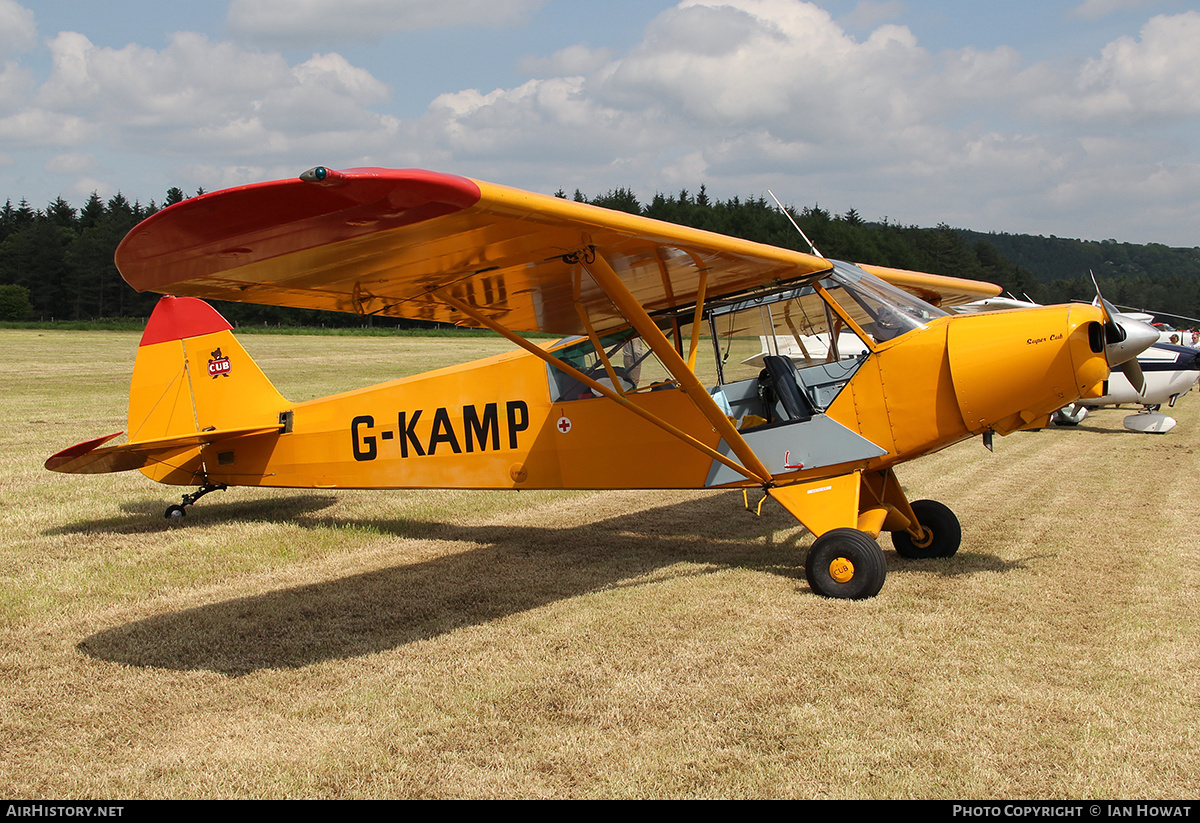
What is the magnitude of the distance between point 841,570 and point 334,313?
60.6m

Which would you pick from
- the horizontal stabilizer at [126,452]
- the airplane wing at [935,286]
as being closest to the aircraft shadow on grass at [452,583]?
the horizontal stabilizer at [126,452]

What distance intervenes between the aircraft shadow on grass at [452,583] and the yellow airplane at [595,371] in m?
0.63

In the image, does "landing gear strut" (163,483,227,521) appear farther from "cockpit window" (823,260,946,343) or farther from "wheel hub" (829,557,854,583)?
"cockpit window" (823,260,946,343)

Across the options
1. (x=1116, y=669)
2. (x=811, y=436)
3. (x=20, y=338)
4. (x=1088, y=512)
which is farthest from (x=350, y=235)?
(x=20, y=338)

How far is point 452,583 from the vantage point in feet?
20.1

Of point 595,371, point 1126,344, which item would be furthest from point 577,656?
Answer: point 1126,344

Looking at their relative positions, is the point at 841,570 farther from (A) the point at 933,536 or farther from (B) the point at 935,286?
(B) the point at 935,286

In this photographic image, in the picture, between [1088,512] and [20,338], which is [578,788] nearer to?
[1088,512]

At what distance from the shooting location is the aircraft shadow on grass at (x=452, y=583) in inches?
187

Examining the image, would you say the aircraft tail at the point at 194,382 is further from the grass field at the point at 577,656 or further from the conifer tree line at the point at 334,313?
the conifer tree line at the point at 334,313

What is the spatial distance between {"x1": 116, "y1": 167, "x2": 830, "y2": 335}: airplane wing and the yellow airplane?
0.7 inches

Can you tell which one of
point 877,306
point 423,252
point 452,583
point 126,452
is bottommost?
point 452,583

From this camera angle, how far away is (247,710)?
3.89 meters
